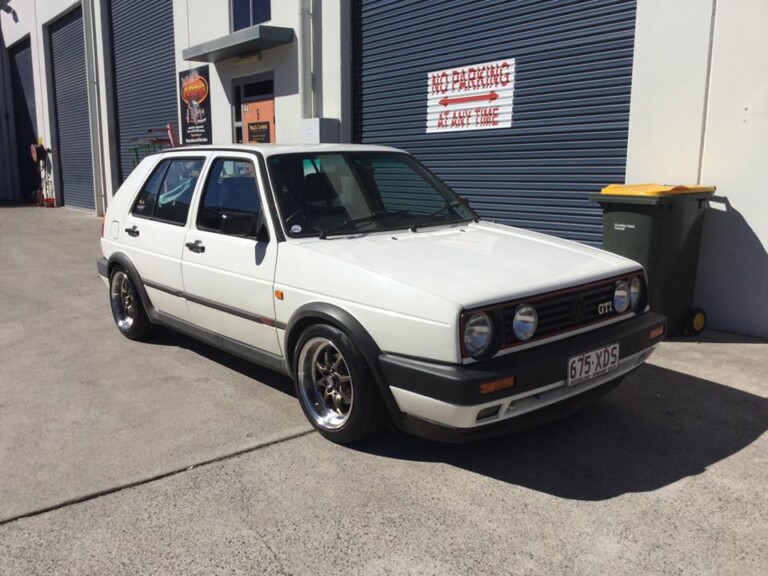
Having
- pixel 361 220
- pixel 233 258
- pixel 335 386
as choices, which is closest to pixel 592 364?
pixel 335 386

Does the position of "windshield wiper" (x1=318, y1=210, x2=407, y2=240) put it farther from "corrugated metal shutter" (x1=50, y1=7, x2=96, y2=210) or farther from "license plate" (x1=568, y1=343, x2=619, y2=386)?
"corrugated metal shutter" (x1=50, y1=7, x2=96, y2=210)

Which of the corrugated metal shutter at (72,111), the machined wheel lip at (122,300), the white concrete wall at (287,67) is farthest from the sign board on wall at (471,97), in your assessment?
the corrugated metal shutter at (72,111)

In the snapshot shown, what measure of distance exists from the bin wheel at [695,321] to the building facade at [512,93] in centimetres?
26

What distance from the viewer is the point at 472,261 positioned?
3664 millimetres

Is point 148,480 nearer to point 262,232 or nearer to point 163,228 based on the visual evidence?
point 262,232

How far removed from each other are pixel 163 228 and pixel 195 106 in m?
9.47

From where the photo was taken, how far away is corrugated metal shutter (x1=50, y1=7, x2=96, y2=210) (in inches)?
739

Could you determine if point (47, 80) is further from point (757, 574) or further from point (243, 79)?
point (757, 574)

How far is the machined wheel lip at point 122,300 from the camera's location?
5855 mm

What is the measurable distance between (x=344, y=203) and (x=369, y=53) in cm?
640

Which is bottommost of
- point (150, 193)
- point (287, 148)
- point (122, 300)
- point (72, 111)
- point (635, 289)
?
point (122, 300)

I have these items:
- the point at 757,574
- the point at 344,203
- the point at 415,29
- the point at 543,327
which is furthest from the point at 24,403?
the point at 415,29

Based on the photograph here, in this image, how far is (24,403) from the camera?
14.8 feet

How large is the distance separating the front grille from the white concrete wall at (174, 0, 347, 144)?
6.57 m
